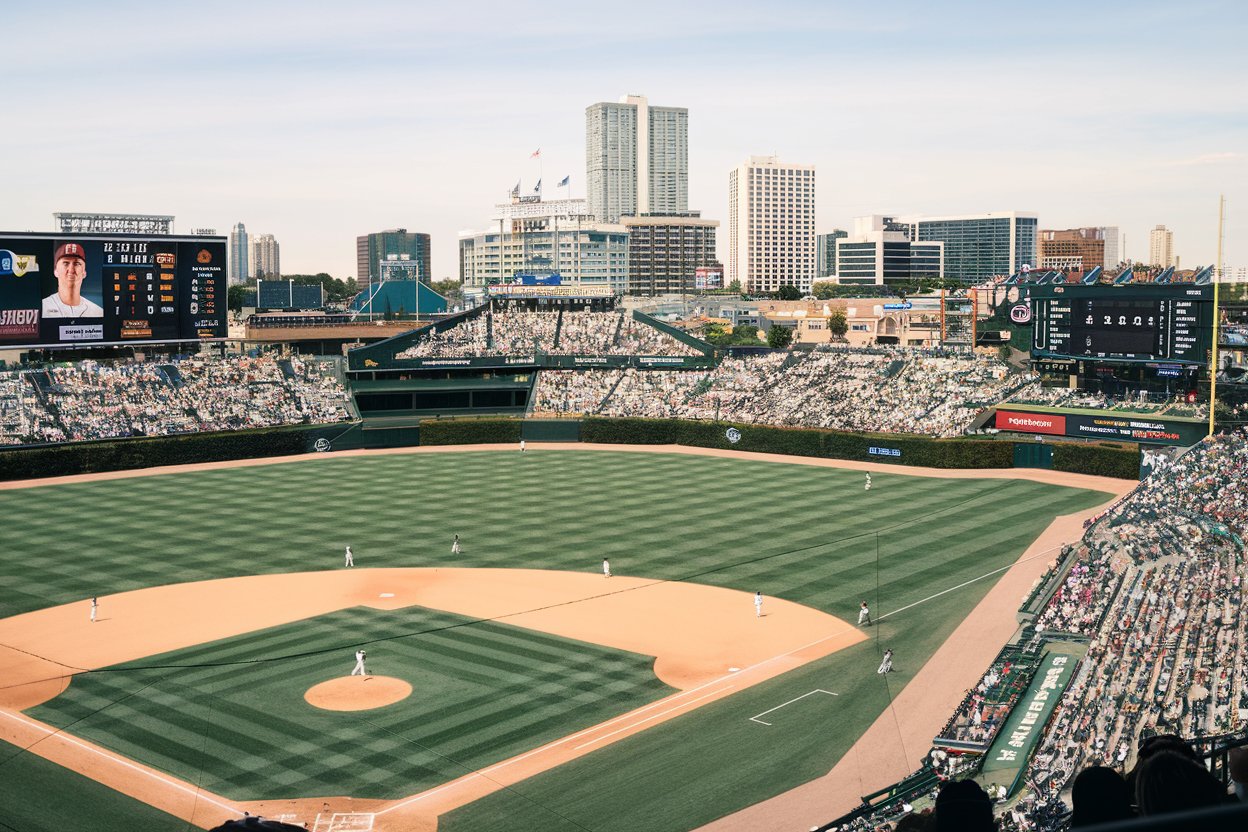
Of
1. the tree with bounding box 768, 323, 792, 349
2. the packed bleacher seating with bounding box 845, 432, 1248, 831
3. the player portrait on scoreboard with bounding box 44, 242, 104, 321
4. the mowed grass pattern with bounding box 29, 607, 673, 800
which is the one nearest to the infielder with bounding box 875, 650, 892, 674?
the packed bleacher seating with bounding box 845, 432, 1248, 831

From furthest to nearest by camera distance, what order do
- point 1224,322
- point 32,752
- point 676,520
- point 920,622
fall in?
point 1224,322 < point 676,520 < point 920,622 < point 32,752

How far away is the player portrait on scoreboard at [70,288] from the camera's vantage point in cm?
6712

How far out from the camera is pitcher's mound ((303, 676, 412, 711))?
27766 millimetres

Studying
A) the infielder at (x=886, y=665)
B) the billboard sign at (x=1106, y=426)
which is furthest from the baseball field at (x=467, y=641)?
the billboard sign at (x=1106, y=426)

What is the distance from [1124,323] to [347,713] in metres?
48.4

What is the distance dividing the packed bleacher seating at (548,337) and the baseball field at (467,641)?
28.9 metres

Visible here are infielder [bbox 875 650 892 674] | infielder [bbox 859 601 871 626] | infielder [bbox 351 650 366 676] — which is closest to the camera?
infielder [bbox 875 650 892 674]

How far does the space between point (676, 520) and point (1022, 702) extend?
2636cm

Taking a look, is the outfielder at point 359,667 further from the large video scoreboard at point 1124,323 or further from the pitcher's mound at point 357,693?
the large video scoreboard at point 1124,323

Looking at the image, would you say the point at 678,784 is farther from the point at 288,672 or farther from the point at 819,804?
the point at 288,672

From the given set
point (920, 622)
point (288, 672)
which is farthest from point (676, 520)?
point (288, 672)

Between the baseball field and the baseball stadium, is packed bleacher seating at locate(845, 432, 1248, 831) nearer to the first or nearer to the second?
the baseball stadium

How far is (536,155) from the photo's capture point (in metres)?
120

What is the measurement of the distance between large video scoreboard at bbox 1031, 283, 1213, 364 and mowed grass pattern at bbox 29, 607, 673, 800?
39.9 metres
